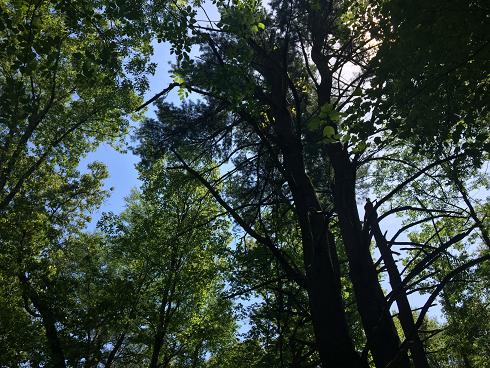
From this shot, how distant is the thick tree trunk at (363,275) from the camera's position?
188 inches

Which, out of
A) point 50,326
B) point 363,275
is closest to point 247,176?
point 363,275

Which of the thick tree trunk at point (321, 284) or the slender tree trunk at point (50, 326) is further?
the slender tree trunk at point (50, 326)

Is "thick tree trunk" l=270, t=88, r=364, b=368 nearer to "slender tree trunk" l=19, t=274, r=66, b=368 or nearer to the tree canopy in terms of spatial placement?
the tree canopy

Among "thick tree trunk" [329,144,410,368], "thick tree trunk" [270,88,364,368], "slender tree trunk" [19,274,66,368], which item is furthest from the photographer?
"slender tree trunk" [19,274,66,368]

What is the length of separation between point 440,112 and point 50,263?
42.0 feet

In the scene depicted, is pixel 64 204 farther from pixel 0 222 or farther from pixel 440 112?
pixel 440 112

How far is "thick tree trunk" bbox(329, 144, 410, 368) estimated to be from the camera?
4780 mm

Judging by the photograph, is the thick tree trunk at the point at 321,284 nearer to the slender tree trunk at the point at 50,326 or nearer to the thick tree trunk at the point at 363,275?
the thick tree trunk at the point at 363,275

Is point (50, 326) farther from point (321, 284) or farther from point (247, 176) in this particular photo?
point (321, 284)

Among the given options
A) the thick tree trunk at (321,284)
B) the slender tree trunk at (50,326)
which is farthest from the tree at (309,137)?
the slender tree trunk at (50,326)

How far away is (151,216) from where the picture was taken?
16.5 meters

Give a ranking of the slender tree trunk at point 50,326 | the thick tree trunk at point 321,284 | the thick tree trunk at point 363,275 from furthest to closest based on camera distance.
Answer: the slender tree trunk at point 50,326 < the thick tree trunk at point 363,275 < the thick tree trunk at point 321,284

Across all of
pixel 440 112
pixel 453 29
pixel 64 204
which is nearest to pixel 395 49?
pixel 453 29

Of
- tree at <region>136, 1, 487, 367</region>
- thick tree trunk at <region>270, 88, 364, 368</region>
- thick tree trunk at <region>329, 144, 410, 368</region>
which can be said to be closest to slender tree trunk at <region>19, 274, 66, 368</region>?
tree at <region>136, 1, 487, 367</region>
